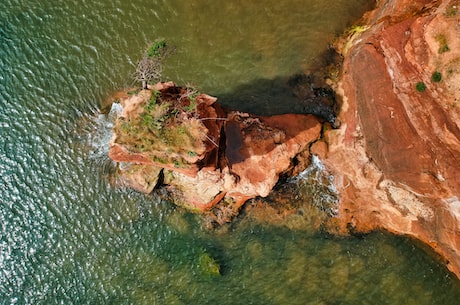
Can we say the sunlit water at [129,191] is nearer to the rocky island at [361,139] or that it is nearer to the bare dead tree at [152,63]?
the bare dead tree at [152,63]

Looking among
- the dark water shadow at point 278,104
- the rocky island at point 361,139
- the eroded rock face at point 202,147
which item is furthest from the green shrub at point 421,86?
the eroded rock face at point 202,147

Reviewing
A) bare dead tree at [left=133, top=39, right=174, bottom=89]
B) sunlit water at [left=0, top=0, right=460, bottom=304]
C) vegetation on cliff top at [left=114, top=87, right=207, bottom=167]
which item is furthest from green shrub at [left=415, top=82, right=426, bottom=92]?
bare dead tree at [left=133, top=39, right=174, bottom=89]

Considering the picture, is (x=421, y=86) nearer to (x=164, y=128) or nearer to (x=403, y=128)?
(x=403, y=128)

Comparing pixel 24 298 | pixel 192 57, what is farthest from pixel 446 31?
pixel 24 298

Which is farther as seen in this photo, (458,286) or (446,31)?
(458,286)

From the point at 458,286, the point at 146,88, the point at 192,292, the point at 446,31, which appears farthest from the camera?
the point at 192,292

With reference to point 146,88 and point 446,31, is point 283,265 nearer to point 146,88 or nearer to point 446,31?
point 146,88
